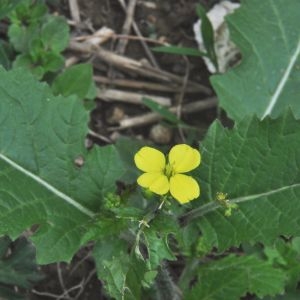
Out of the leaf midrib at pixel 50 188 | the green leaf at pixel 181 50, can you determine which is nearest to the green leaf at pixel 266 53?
the green leaf at pixel 181 50

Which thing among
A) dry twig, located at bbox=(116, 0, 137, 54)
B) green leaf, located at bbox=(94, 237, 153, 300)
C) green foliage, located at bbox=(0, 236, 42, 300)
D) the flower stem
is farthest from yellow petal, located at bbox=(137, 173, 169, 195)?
Result: dry twig, located at bbox=(116, 0, 137, 54)

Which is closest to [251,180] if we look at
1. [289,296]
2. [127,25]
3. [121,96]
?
[289,296]

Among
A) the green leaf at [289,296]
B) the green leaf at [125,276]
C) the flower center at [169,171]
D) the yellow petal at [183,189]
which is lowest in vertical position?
the green leaf at [289,296]

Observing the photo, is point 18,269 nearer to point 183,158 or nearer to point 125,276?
point 125,276

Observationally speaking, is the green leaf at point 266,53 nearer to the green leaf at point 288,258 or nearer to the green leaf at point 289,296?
the green leaf at point 288,258

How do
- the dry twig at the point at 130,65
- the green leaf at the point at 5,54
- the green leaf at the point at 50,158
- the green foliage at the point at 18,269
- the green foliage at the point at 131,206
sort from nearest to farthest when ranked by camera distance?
the green foliage at the point at 131,206
the green leaf at the point at 50,158
the green foliage at the point at 18,269
the green leaf at the point at 5,54
the dry twig at the point at 130,65

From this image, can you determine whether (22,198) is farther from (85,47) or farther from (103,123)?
(85,47)
